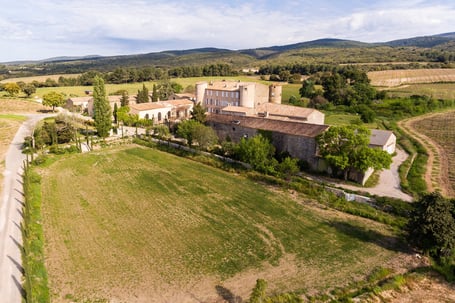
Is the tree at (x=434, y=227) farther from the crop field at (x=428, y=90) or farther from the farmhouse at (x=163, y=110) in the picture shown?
the crop field at (x=428, y=90)

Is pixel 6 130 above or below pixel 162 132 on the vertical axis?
below

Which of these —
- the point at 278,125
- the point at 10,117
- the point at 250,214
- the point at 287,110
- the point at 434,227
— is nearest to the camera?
the point at 434,227

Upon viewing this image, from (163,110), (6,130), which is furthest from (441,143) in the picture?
(6,130)

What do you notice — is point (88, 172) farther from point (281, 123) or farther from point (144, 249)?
Result: point (281, 123)

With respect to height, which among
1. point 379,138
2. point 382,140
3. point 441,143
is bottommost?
point 441,143

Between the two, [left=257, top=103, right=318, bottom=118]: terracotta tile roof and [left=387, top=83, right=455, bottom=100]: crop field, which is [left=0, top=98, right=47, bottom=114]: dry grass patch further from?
[left=387, top=83, right=455, bottom=100]: crop field

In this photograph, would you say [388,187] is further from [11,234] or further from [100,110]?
[100,110]

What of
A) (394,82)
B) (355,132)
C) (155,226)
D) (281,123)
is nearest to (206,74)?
(394,82)
